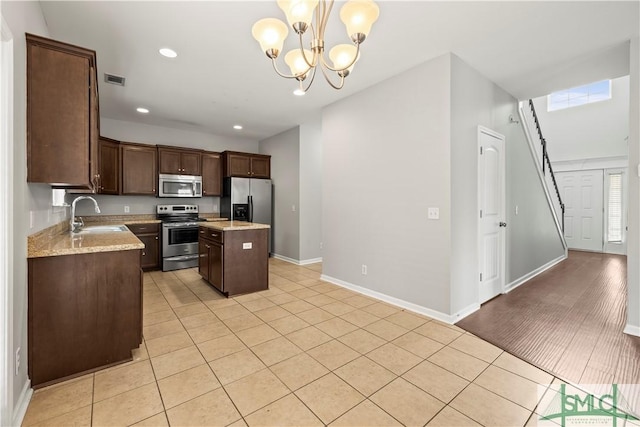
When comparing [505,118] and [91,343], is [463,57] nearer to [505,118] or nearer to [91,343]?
[505,118]

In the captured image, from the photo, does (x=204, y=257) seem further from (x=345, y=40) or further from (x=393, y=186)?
(x=345, y=40)

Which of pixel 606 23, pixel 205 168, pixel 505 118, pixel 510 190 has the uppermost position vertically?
pixel 606 23

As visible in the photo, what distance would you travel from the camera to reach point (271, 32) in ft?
6.04

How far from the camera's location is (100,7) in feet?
7.26

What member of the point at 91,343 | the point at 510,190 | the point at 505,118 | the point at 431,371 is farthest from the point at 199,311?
the point at 505,118

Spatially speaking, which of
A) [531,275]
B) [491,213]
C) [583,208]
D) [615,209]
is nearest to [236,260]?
[491,213]

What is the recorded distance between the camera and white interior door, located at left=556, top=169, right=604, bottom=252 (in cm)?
675

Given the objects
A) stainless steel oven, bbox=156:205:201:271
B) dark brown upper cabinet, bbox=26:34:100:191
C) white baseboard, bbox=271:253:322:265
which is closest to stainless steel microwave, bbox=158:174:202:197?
stainless steel oven, bbox=156:205:201:271

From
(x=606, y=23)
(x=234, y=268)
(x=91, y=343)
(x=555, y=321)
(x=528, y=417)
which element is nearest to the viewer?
(x=528, y=417)

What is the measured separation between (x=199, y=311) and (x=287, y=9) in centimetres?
306

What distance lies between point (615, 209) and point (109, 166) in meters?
10.9

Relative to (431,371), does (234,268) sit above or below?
above

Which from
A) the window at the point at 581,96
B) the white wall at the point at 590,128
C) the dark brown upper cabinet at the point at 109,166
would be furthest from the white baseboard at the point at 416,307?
the window at the point at 581,96

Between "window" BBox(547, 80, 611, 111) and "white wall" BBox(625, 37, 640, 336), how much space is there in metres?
4.91
